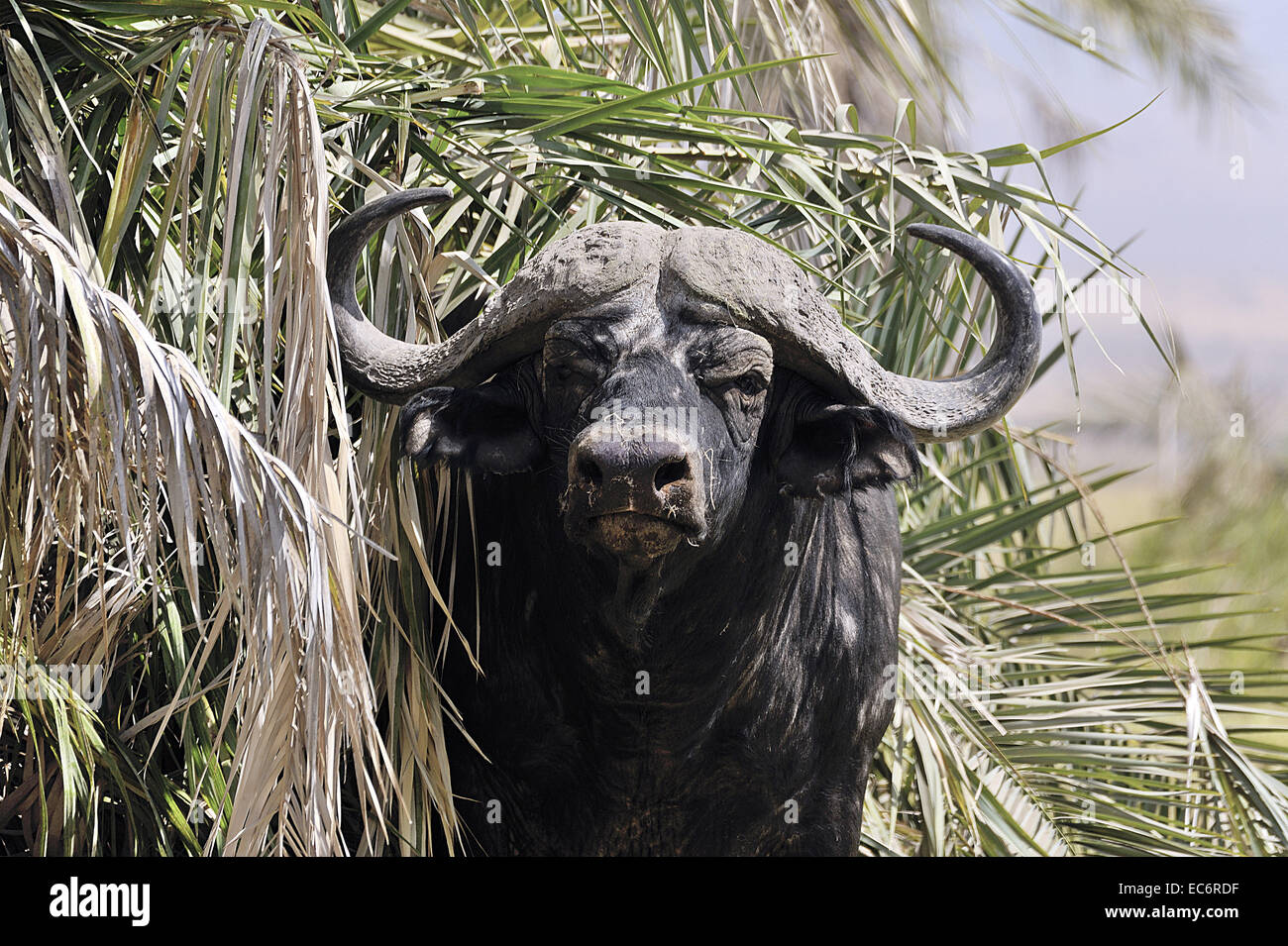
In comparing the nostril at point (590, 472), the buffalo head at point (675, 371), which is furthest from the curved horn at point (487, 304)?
the nostril at point (590, 472)

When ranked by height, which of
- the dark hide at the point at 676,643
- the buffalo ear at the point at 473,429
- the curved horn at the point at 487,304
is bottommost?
the dark hide at the point at 676,643

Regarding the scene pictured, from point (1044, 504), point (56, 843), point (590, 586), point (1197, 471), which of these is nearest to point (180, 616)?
point (56, 843)

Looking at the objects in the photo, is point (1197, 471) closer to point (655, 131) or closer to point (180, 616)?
point (655, 131)

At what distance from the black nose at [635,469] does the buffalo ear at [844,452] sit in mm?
405

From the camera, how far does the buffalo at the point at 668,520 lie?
7.22ft

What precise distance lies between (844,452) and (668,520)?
1.44 ft

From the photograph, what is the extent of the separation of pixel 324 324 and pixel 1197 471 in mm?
5060

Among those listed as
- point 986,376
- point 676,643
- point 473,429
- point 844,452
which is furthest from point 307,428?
point 986,376

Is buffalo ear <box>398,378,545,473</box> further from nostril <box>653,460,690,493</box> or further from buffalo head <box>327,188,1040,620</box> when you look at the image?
nostril <box>653,460,690,493</box>

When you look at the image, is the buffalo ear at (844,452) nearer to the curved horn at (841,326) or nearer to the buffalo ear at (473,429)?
the curved horn at (841,326)

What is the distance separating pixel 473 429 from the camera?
2379mm

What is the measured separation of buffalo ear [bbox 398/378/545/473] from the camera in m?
2.32

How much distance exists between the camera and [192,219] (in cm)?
290

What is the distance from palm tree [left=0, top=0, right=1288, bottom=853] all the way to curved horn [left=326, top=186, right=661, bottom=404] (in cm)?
9
